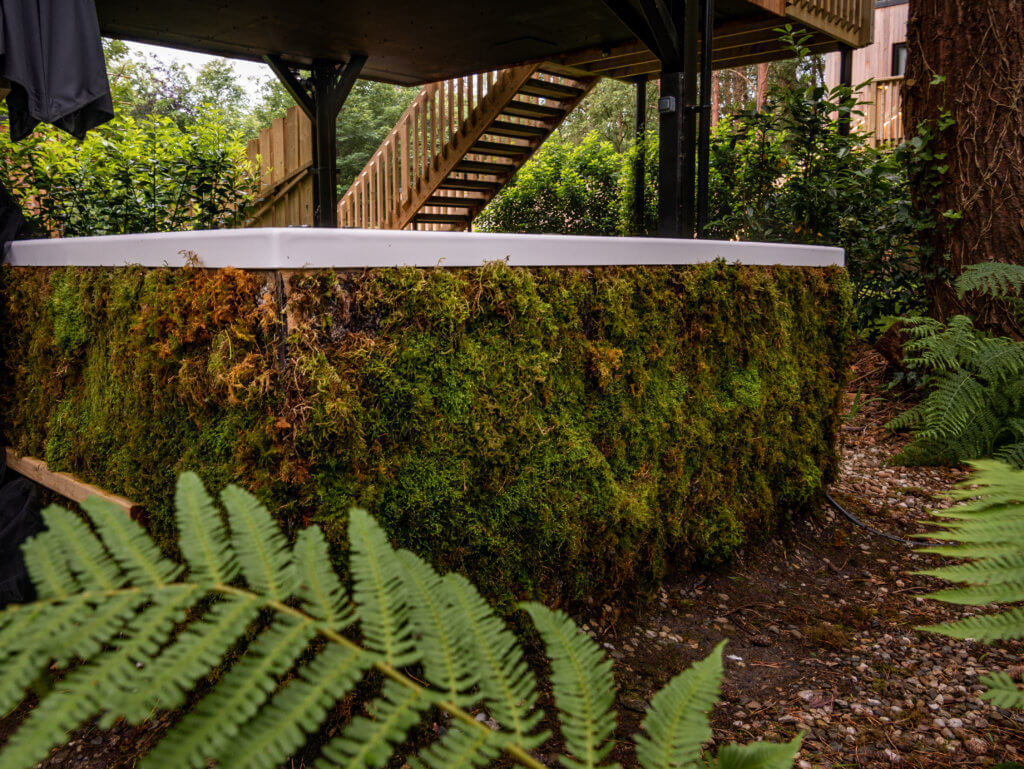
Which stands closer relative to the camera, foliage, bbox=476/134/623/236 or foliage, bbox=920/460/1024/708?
foliage, bbox=920/460/1024/708

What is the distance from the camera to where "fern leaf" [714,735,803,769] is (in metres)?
0.73

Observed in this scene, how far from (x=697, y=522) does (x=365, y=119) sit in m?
22.4

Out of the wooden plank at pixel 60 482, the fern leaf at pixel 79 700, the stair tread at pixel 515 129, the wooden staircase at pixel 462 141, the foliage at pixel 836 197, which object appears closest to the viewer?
the fern leaf at pixel 79 700

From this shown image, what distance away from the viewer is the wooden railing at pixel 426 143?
739 cm

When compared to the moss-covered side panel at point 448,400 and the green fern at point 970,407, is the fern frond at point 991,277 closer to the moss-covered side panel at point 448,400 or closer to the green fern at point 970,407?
the green fern at point 970,407

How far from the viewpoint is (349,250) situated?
1.75 meters

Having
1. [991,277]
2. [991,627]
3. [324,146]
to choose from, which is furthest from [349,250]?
[324,146]

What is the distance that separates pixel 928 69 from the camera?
497cm

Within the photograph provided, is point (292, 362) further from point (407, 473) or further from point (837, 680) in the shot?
point (837, 680)

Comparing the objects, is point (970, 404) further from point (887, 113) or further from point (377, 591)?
point (887, 113)

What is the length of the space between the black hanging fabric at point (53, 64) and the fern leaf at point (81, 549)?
2570 millimetres

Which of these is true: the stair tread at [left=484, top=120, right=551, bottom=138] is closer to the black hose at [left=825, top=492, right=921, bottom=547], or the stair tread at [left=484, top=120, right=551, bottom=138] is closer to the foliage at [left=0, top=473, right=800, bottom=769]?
the black hose at [left=825, top=492, right=921, bottom=547]

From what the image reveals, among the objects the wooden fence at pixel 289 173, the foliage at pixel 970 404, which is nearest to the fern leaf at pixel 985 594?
the foliage at pixel 970 404

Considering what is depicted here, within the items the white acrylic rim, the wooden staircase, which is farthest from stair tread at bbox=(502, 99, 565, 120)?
the white acrylic rim
